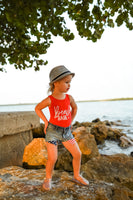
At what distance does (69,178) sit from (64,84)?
1.64 meters

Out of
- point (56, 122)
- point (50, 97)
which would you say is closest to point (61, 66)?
point (50, 97)

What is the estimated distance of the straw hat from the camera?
96.4 inches

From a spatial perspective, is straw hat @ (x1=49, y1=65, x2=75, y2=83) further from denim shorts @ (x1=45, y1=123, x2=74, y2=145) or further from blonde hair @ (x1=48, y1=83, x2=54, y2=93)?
denim shorts @ (x1=45, y1=123, x2=74, y2=145)

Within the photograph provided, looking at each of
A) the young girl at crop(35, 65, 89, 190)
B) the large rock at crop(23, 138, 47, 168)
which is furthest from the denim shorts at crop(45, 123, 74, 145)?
the large rock at crop(23, 138, 47, 168)

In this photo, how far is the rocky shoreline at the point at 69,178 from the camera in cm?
241

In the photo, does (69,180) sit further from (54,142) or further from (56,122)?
(56,122)

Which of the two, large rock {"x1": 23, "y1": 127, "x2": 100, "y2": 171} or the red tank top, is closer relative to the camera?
the red tank top

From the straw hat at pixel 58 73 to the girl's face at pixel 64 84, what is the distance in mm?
63

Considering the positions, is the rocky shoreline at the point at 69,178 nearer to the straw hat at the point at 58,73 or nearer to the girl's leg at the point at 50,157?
the girl's leg at the point at 50,157

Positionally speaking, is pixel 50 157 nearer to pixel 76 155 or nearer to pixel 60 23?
pixel 76 155

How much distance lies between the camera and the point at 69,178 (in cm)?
293

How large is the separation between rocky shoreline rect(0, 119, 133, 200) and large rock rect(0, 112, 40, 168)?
0.93ft

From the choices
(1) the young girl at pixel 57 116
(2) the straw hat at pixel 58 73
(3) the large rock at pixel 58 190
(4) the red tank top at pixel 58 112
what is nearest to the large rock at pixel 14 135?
(3) the large rock at pixel 58 190

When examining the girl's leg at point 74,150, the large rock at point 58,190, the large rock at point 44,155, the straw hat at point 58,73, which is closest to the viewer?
the large rock at point 58,190
